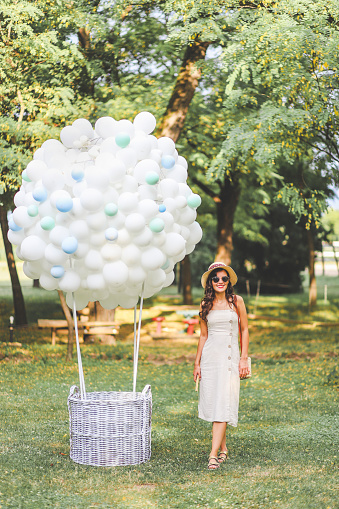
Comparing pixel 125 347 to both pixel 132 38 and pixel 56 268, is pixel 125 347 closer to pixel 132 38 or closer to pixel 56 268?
pixel 132 38

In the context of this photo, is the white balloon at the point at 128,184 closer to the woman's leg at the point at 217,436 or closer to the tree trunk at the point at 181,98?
the woman's leg at the point at 217,436

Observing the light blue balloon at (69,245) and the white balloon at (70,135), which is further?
the white balloon at (70,135)

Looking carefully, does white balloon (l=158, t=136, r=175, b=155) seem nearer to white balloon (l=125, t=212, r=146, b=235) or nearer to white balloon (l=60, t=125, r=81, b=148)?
white balloon (l=60, t=125, r=81, b=148)

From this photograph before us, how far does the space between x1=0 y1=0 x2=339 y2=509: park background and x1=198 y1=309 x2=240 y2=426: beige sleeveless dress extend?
20.2 inches

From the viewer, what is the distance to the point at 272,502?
510 cm

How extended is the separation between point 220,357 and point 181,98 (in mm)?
9463

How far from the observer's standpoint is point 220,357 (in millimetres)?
6207

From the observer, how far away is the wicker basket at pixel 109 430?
19.8 feet

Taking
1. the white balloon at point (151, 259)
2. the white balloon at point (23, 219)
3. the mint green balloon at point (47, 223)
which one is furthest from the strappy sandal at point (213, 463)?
the white balloon at point (23, 219)

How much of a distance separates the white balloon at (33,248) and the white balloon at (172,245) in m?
1.08

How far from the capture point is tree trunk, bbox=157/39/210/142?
14.5m

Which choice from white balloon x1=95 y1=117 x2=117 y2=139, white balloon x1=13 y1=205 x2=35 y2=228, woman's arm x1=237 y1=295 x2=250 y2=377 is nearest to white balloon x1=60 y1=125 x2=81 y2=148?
white balloon x1=95 y1=117 x2=117 y2=139

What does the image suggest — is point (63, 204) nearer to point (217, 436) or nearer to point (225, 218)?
point (217, 436)

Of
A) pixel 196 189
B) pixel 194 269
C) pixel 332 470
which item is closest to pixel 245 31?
pixel 332 470
